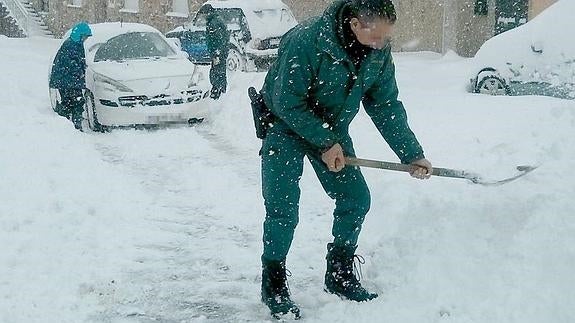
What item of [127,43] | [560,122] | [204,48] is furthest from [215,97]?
[560,122]

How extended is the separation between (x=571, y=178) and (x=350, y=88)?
6.82ft

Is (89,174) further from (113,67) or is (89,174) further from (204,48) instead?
(204,48)

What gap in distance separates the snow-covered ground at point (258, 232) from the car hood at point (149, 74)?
1.98m

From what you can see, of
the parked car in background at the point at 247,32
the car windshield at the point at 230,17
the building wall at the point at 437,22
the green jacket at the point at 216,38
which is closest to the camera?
the green jacket at the point at 216,38

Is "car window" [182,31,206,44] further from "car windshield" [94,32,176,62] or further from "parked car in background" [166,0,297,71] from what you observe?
"car windshield" [94,32,176,62]

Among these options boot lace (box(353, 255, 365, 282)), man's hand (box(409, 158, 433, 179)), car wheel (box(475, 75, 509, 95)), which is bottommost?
car wheel (box(475, 75, 509, 95))

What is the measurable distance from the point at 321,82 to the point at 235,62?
42.7 feet

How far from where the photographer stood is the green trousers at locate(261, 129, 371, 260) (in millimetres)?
3721

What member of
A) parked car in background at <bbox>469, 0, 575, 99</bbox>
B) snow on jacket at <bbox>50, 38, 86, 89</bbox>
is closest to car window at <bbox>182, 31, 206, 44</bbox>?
snow on jacket at <bbox>50, 38, 86, 89</bbox>

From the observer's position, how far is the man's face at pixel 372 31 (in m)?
3.31

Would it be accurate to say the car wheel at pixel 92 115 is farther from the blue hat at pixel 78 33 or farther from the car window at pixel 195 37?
the car window at pixel 195 37

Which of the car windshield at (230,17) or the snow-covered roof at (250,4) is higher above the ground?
the snow-covered roof at (250,4)

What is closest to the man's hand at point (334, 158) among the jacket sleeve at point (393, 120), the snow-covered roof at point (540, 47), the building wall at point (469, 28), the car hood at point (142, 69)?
the jacket sleeve at point (393, 120)

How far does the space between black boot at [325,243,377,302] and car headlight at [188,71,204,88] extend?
6.69 metres
